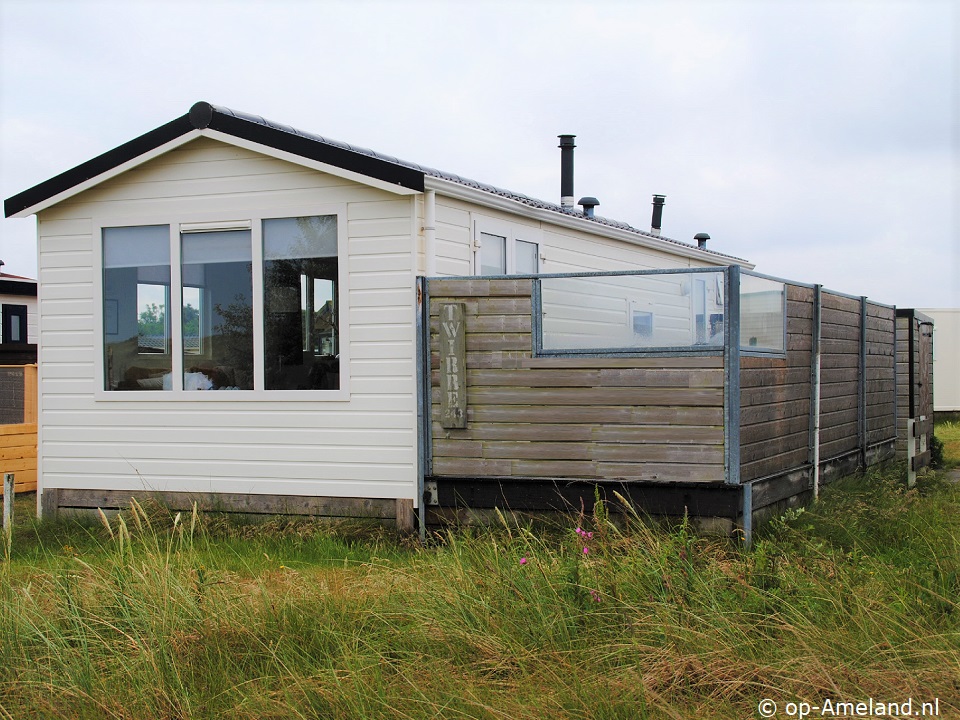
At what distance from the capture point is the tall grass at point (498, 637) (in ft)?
14.7

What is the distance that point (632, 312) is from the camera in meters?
7.85

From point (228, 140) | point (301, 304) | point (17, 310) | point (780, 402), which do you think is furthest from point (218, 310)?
point (17, 310)

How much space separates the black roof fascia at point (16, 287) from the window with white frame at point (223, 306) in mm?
11050

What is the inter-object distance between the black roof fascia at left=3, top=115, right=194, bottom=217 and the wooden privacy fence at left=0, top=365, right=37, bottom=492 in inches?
131

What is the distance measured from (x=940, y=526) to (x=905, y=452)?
5.89m

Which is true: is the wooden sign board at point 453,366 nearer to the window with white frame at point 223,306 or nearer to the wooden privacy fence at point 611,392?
the wooden privacy fence at point 611,392

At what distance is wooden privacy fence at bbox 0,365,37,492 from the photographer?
12.7m

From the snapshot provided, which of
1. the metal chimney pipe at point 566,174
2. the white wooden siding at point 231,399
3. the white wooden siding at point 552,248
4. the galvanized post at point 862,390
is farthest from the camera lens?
the metal chimney pipe at point 566,174

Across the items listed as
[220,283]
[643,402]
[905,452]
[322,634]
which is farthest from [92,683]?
[905,452]

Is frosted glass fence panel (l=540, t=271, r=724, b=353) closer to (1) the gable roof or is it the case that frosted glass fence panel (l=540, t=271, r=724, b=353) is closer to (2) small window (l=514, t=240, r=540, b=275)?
(1) the gable roof

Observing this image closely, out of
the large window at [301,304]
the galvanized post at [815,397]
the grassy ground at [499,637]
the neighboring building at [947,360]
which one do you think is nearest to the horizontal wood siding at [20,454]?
the large window at [301,304]

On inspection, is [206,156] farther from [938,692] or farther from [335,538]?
[938,692]

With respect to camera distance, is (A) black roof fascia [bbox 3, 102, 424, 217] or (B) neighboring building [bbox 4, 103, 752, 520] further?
(B) neighboring building [bbox 4, 103, 752, 520]

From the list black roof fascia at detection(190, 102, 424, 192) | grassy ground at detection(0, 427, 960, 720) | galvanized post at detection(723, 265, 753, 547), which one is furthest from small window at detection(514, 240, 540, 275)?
grassy ground at detection(0, 427, 960, 720)
